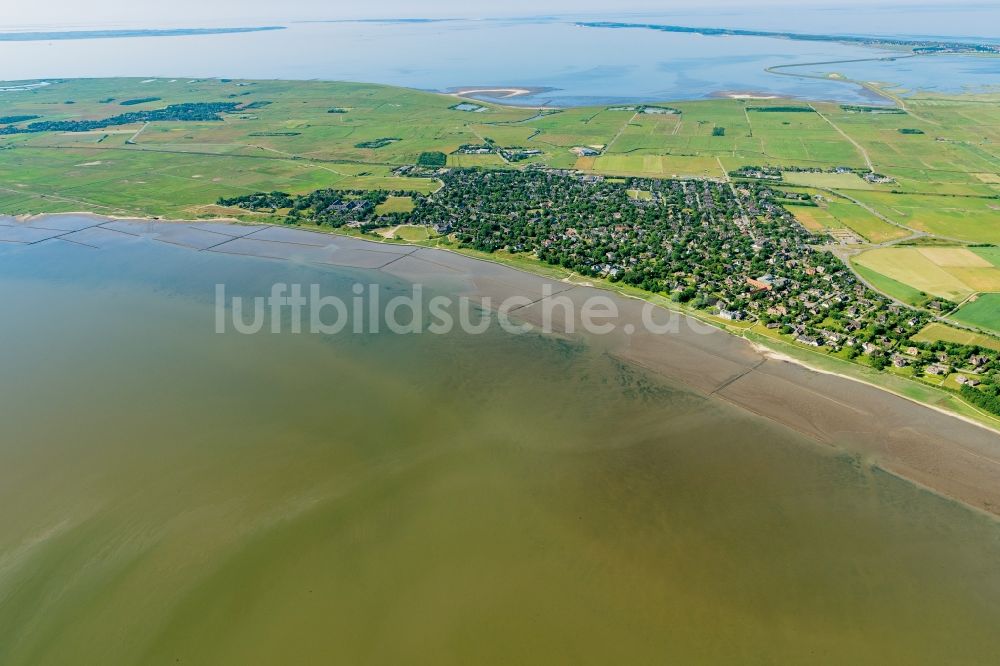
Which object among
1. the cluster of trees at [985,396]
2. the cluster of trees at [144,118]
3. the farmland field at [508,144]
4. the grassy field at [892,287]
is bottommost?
the cluster of trees at [985,396]

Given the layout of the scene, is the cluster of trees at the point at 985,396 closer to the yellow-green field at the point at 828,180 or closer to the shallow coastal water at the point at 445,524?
the shallow coastal water at the point at 445,524

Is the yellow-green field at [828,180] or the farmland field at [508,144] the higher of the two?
the farmland field at [508,144]

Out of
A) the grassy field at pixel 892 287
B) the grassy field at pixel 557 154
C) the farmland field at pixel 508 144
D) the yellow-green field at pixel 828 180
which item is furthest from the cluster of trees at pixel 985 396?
the yellow-green field at pixel 828 180

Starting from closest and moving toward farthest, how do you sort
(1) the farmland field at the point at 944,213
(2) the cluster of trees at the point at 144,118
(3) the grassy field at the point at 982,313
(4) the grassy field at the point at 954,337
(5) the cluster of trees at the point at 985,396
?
(5) the cluster of trees at the point at 985,396 → (4) the grassy field at the point at 954,337 → (3) the grassy field at the point at 982,313 → (1) the farmland field at the point at 944,213 → (2) the cluster of trees at the point at 144,118

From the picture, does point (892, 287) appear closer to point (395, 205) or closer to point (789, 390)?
point (789, 390)

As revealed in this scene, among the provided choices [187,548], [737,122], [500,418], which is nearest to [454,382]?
[500,418]

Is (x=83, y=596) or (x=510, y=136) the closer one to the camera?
(x=83, y=596)

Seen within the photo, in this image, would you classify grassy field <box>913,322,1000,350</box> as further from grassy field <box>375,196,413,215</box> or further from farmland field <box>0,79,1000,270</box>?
grassy field <box>375,196,413,215</box>

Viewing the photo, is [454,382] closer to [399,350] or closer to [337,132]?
[399,350]
